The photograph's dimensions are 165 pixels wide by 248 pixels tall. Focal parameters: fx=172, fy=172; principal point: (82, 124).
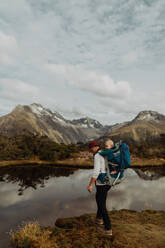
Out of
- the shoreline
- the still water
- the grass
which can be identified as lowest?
the still water

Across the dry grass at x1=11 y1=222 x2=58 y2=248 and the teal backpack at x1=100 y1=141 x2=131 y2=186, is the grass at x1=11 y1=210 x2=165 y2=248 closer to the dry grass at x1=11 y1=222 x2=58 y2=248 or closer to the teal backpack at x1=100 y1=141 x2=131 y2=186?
the dry grass at x1=11 y1=222 x2=58 y2=248

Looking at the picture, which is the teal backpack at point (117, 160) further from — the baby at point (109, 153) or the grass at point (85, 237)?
the grass at point (85, 237)

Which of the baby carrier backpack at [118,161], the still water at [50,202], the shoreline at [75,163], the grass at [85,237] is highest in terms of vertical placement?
the baby carrier backpack at [118,161]

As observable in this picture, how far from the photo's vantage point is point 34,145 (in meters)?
40.9

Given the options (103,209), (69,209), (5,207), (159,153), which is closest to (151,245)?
(103,209)

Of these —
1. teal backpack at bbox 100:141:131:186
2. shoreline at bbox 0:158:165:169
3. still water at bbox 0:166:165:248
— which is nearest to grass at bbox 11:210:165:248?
still water at bbox 0:166:165:248

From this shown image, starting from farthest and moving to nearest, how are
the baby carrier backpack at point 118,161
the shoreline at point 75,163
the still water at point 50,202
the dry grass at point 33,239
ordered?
the shoreline at point 75,163 < the still water at point 50,202 < the baby carrier backpack at point 118,161 < the dry grass at point 33,239

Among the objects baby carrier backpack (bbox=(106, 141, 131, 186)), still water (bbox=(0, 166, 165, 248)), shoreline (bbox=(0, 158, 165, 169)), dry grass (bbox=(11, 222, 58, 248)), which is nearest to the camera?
dry grass (bbox=(11, 222, 58, 248))

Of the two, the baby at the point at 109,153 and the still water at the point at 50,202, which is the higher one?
the baby at the point at 109,153

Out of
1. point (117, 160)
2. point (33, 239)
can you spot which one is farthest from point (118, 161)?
point (33, 239)

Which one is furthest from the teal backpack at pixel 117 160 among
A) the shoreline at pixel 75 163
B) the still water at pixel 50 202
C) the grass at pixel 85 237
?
the shoreline at pixel 75 163

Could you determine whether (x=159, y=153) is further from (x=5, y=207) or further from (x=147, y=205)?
(x=5, y=207)

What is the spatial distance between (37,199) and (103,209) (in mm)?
8683

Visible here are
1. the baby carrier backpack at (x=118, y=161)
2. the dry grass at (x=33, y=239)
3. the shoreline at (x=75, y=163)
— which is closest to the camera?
the dry grass at (x=33, y=239)
